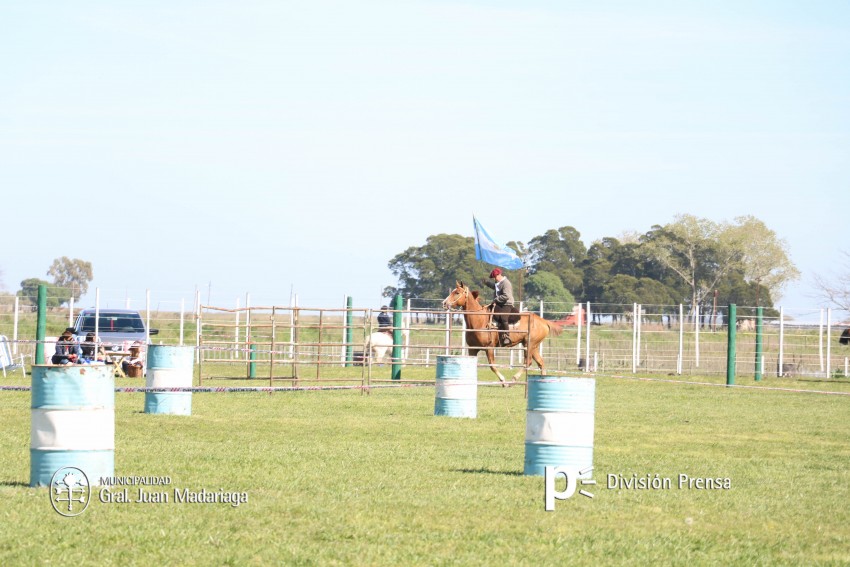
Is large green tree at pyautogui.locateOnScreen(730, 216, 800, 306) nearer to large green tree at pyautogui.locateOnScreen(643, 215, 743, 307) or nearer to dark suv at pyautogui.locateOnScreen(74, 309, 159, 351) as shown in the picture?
large green tree at pyautogui.locateOnScreen(643, 215, 743, 307)

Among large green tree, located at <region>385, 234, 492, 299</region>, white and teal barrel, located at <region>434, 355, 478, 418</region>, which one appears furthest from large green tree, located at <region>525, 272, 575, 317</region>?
white and teal barrel, located at <region>434, 355, 478, 418</region>

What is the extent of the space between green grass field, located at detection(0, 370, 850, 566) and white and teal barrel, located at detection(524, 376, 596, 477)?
0.31 meters

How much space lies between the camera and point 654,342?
38.5 metres

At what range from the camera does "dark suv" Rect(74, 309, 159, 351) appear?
3069cm

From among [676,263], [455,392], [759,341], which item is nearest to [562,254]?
[676,263]

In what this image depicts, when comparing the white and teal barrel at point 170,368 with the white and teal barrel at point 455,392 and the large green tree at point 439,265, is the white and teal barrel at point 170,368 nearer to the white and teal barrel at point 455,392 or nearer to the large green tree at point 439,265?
the white and teal barrel at point 455,392

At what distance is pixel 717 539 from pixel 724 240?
268 feet

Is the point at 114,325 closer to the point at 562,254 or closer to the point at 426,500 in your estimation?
the point at 426,500

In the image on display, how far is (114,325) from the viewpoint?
32.2 m

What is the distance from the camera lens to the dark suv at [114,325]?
3069 centimetres

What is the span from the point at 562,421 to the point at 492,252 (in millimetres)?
23702

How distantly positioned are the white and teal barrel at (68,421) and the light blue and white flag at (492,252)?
2479cm

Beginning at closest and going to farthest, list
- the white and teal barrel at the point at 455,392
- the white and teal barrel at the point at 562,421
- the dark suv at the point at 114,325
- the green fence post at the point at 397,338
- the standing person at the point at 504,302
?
the white and teal barrel at the point at 562,421, the white and teal barrel at the point at 455,392, the standing person at the point at 504,302, the green fence post at the point at 397,338, the dark suv at the point at 114,325

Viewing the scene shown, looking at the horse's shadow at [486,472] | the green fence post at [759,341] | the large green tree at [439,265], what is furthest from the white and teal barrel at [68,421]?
the large green tree at [439,265]
